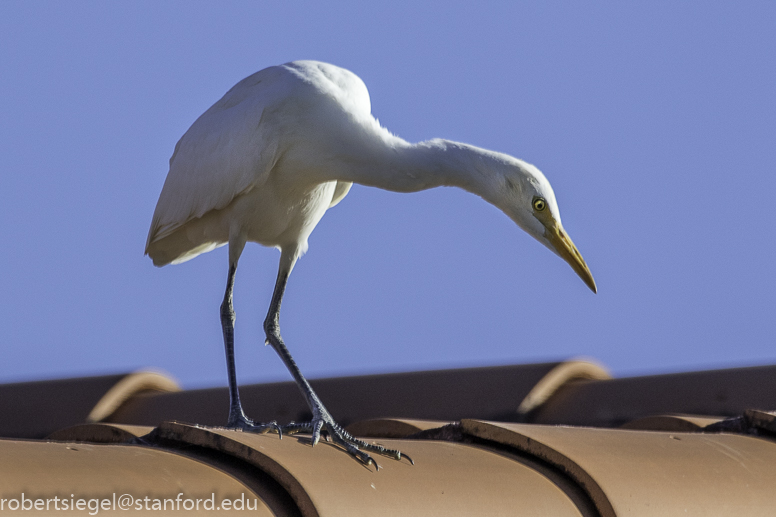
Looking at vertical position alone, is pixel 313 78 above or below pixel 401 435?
above

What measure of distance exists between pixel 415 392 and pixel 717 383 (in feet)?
4.26

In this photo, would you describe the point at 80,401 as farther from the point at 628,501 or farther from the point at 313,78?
the point at 628,501

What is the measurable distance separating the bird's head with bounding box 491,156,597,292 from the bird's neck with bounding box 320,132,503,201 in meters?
0.04

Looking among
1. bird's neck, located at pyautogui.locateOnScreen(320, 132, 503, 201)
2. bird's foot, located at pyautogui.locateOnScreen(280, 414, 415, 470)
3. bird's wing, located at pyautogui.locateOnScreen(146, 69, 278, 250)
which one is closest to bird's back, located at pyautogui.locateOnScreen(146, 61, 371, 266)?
bird's wing, located at pyautogui.locateOnScreen(146, 69, 278, 250)

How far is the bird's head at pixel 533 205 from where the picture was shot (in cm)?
331

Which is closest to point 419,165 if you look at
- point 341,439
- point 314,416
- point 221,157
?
point 221,157

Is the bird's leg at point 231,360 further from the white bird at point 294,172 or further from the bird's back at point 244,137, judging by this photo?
the bird's back at point 244,137

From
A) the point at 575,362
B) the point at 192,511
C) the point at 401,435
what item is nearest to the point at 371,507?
the point at 192,511

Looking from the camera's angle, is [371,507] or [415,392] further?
[415,392]

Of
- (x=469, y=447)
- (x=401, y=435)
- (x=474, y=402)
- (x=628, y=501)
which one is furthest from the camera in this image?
(x=474, y=402)

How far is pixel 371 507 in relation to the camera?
2.00 metres

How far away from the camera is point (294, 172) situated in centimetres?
355

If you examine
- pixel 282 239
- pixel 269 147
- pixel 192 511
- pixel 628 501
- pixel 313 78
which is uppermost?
pixel 313 78

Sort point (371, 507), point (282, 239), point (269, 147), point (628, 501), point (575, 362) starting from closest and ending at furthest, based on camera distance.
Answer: point (371, 507)
point (628, 501)
point (269, 147)
point (282, 239)
point (575, 362)
